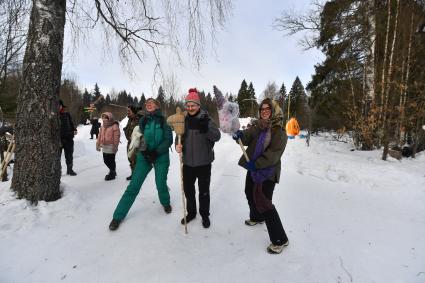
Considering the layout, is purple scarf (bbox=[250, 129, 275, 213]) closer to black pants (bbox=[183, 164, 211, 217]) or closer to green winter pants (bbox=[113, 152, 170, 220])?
black pants (bbox=[183, 164, 211, 217])

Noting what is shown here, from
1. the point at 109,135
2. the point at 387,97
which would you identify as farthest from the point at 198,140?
the point at 387,97

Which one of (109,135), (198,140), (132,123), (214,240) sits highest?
(132,123)

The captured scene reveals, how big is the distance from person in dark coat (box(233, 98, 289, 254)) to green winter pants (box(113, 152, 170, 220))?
4.43 ft

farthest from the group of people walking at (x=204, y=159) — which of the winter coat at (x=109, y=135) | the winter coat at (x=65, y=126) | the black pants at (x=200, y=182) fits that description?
the winter coat at (x=65, y=126)

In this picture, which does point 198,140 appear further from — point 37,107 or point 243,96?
point 243,96

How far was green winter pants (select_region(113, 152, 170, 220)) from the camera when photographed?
377cm

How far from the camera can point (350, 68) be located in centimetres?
1128

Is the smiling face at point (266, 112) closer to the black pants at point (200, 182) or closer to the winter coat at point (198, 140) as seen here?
the winter coat at point (198, 140)

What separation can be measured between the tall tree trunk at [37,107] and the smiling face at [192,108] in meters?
2.07

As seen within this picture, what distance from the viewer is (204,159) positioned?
12.0 ft

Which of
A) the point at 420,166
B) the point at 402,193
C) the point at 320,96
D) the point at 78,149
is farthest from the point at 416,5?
the point at 78,149

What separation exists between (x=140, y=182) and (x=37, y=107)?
6.00 ft

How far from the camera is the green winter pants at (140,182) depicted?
12.4ft

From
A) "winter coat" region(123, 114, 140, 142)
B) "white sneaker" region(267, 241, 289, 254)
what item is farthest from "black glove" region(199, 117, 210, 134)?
"winter coat" region(123, 114, 140, 142)
